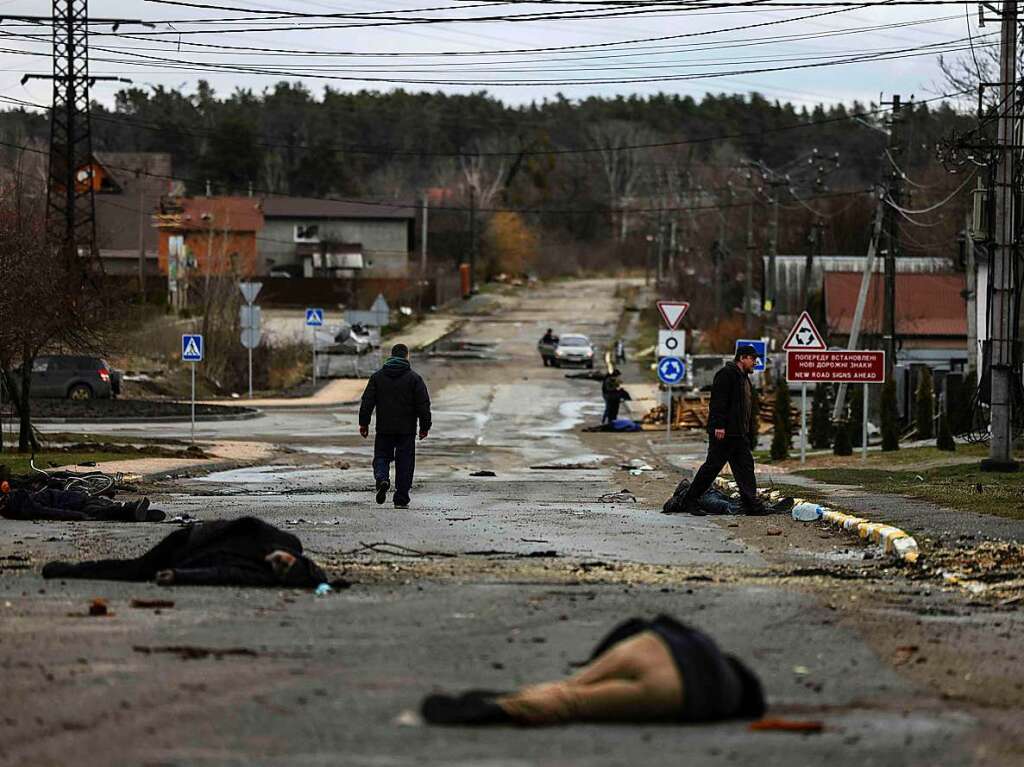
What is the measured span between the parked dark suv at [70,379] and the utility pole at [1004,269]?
108ft

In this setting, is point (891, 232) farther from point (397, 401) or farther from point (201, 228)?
point (201, 228)

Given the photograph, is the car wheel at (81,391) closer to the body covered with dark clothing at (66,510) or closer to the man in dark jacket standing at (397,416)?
the man in dark jacket standing at (397,416)

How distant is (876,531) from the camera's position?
15.6 m

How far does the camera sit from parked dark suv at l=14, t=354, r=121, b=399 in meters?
53.0

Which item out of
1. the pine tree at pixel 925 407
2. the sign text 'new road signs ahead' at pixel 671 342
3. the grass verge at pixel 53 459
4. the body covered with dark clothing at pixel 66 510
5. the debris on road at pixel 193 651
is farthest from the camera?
the sign text 'new road signs ahead' at pixel 671 342

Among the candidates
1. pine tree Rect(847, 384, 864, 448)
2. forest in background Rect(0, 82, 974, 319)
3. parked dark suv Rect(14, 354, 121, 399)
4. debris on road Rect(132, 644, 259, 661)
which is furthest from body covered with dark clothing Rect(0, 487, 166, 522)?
forest in background Rect(0, 82, 974, 319)

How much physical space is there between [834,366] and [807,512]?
1351 centimetres

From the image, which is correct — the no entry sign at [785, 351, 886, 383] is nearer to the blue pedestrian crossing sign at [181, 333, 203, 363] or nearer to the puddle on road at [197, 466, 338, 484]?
the puddle on road at [197, 466, 338, 484]

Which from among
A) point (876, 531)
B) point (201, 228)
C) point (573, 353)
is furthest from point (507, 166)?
point (876, 531)

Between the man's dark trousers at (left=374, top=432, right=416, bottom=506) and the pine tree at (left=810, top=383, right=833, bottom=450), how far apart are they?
20.2 m

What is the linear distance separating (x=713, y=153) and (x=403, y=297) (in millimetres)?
83401

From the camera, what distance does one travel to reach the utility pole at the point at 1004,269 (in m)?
26.9

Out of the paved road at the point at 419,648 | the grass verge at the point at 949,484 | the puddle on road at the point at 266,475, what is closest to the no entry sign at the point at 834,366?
the grass verge at the point at 949,484

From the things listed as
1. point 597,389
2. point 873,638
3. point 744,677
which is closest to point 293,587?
point 873,638
